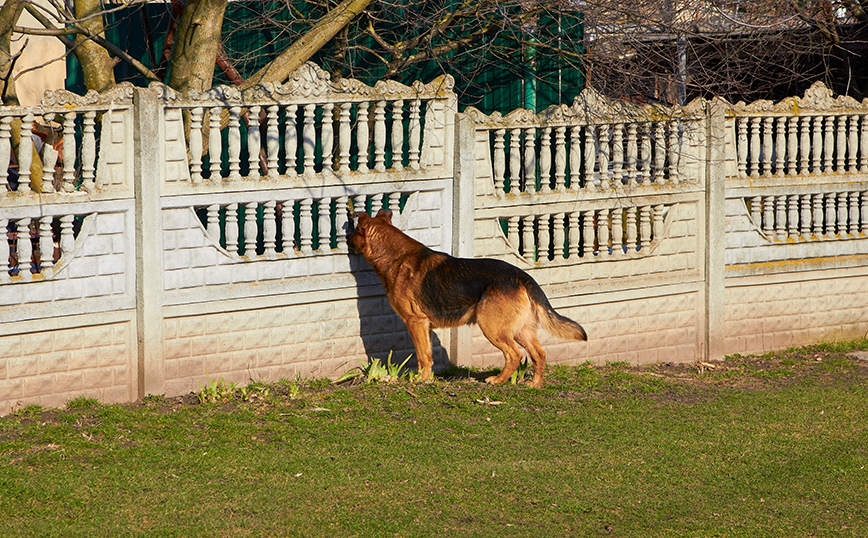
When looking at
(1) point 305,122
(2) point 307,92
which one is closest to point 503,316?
(1) point 305,122

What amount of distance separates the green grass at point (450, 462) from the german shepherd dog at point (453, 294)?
0.44 metres

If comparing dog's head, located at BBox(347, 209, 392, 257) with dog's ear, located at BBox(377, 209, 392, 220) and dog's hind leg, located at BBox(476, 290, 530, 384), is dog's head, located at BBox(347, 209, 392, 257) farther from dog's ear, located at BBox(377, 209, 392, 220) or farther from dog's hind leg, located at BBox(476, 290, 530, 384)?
dog's hind leg, located at BBox(476, 290, 530, 384)

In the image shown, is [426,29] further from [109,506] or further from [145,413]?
[109,506]

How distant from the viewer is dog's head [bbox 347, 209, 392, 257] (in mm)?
7332

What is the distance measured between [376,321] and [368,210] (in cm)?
106

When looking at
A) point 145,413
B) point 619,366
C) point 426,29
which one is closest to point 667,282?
point 619,366

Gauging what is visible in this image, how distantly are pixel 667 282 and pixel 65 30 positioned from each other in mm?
5525

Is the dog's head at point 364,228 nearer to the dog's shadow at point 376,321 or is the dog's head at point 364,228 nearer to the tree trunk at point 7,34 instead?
the dog's shadow at point 376,321

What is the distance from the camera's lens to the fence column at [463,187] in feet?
25.5

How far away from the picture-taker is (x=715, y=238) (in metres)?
8.77

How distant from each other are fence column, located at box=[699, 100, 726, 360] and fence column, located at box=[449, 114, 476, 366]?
238cm

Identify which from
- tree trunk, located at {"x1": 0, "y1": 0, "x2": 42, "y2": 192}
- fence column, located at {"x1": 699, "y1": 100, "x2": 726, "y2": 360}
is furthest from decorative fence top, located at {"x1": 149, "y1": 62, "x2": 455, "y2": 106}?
fence column, located at {"x1": 699, "y1": 100, "x2": 726, "y2": 360}

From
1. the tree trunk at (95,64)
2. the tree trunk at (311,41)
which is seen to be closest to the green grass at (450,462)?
the tree trunk at (311,41)

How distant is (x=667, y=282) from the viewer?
8.68m
